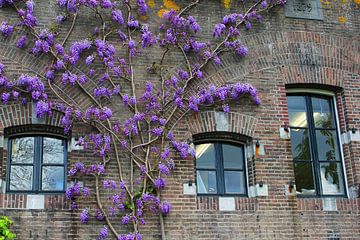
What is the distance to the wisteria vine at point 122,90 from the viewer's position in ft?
31.6

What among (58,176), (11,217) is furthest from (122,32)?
(11,217)

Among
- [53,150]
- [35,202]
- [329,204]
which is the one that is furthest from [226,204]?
[35,202]

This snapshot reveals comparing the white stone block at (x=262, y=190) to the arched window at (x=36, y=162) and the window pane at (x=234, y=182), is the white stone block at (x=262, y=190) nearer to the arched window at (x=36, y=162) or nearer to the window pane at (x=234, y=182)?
the window pane at (x=234, y=182)

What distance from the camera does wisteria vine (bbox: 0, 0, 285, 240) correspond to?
9.63 m

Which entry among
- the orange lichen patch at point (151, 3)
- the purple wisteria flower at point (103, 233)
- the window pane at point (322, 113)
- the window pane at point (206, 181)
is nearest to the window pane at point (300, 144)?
the window pane at point (322, 113)

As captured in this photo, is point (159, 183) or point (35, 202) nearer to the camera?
point (35, 202)

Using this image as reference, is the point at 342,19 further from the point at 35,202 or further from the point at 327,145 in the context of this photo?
the point at 35,202

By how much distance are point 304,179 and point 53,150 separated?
4862mm

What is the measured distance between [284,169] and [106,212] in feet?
11.5

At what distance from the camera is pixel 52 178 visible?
976cm

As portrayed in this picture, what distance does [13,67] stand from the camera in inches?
396

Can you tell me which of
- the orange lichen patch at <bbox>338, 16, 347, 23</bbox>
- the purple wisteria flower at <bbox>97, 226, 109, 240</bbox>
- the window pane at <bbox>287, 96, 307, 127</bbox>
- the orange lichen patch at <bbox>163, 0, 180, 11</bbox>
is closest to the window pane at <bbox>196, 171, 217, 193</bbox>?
the purple wisteria flower at <bbox>97, 226, 109, 240</bbox>

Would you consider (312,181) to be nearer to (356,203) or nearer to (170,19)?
(356,203)

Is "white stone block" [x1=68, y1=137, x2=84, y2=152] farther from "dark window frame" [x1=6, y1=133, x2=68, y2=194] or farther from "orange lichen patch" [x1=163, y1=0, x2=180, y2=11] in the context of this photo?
"orange lichen patch" [x1=163, y1=0, x2=180, y2=11]
